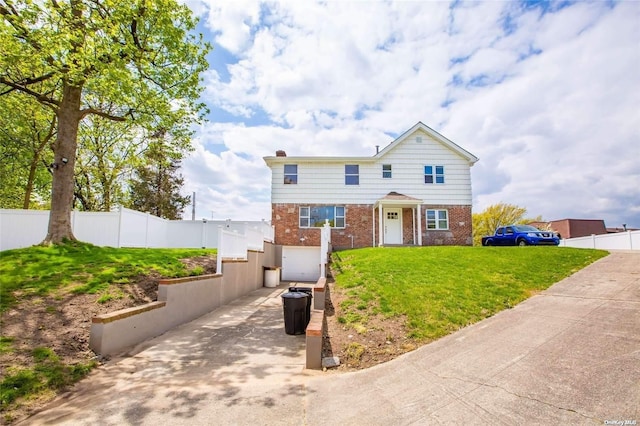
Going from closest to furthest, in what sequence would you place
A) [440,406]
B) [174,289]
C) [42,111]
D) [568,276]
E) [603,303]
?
[440,406], [603,303], [174,289], [568,276], [42,111]

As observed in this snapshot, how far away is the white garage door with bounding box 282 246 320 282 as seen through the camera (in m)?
20.9

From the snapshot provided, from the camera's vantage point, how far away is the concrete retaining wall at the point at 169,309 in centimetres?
556

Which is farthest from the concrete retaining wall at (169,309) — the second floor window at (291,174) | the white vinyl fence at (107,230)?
the second floor window at (291,174)

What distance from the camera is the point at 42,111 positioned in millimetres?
14320

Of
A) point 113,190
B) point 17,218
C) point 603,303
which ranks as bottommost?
point 603,303

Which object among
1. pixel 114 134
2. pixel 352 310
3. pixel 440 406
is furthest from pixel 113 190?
pixel 440 406

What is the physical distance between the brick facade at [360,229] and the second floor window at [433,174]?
1.67 metres

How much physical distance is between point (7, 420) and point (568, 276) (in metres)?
11.0

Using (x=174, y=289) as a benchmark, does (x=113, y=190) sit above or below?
above

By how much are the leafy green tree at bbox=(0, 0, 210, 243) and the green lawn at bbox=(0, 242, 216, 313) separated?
1.16 meters

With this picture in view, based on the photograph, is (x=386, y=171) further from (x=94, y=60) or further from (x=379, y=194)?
(x=94, y=60)

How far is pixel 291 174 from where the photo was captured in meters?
21.3

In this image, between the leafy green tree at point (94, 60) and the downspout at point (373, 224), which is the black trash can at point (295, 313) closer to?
the leafy green tree at point (94, 60)

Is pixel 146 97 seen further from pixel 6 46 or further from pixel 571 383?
pixel 571 383
